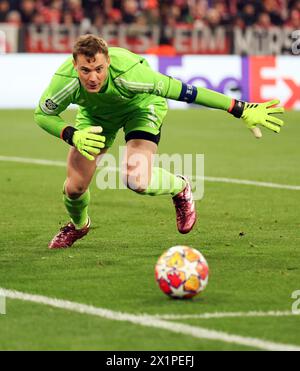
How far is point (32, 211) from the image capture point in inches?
451

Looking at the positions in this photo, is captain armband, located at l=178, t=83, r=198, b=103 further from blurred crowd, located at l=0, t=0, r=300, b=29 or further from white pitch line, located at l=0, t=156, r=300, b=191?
blurred crowd, located at l=0, t=0, r=300, b=29

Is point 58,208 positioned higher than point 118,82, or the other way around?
point 118,82

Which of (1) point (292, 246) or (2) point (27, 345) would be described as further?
→ (1) point (292, 246)

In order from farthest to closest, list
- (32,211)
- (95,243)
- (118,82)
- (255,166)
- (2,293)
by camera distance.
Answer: (255,166) → (32,211) → (95,243) → (118,82) → (2,293)

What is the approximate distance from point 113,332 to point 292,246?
3.30m

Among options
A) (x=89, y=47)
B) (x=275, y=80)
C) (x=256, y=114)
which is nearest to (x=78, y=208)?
(x=89, y=47)

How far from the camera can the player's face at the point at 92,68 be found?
8219 millimetres

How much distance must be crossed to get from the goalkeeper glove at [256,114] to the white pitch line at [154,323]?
2.38 metres

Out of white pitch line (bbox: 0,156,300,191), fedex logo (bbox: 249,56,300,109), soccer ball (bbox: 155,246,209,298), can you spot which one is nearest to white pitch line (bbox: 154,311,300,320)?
soccer ball (bbox: 155,246,209,298)

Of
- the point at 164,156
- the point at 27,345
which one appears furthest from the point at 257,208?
the point at 27,345

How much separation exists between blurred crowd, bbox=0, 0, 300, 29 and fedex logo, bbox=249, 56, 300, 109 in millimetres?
2981

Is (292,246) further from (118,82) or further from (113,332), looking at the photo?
(113,332)

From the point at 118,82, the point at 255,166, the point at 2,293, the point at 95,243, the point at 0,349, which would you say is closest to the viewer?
the point at 0,349

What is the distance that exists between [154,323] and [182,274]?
686 mm
